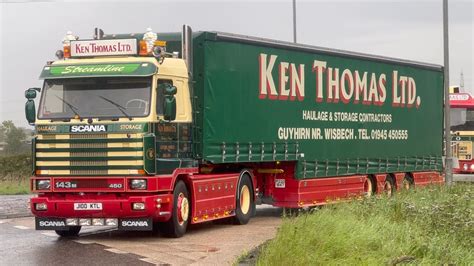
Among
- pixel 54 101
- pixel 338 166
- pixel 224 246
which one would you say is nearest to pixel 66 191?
pixel 54 101

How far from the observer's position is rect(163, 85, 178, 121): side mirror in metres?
15.5

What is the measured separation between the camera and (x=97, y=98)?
15648mm

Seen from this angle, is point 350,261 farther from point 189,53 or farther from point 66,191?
point 189,53

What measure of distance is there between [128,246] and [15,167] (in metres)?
24.1

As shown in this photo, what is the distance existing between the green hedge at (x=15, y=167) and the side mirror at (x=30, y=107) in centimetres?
2225

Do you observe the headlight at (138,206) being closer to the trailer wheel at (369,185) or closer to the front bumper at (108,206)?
the front bumper at (108,206)

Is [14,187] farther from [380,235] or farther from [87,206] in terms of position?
[380,235]

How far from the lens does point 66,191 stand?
50.9 ft

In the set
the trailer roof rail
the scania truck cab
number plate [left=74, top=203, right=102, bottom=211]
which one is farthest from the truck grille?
the trailer roof rail

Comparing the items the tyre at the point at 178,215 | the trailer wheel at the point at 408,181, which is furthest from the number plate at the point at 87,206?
the trailer wheel at the point at 408,181

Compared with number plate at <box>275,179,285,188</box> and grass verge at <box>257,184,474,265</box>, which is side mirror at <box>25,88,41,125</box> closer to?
grass verge at <box>257,184,474,265</box>

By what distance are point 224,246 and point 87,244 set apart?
228 cm

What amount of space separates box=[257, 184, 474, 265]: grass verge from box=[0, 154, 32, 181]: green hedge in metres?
23.7

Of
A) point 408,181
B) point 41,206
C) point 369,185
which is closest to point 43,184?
point 41,206
